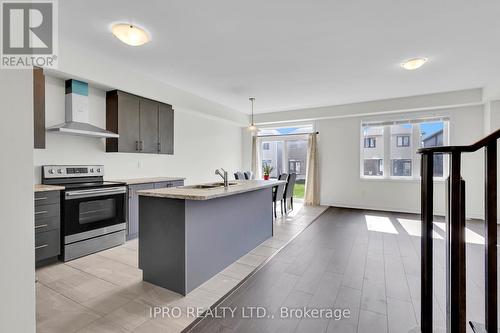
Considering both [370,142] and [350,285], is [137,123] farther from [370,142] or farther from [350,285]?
[370,142]

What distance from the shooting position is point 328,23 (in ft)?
8.43

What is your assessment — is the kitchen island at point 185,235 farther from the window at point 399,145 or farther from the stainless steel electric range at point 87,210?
the window at point 399,145

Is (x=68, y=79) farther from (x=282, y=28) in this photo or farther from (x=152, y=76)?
(x=282, y=28)

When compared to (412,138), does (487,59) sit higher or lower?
higher

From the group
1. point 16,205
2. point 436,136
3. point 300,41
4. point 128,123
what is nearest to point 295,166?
point 436,136

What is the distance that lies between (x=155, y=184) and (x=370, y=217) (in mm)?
4469

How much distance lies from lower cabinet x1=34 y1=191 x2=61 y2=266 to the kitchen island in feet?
4.03

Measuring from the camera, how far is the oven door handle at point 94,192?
2924 mm

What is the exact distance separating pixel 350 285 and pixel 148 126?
12.8 feet

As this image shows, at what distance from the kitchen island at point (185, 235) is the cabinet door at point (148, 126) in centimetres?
200

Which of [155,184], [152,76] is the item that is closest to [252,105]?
[152,76]

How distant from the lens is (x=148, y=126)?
4.26m

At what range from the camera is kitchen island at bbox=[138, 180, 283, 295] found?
2199 mm

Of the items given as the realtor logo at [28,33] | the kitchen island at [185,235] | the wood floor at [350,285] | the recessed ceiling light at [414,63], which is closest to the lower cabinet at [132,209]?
the kitchen island at [185,235]
